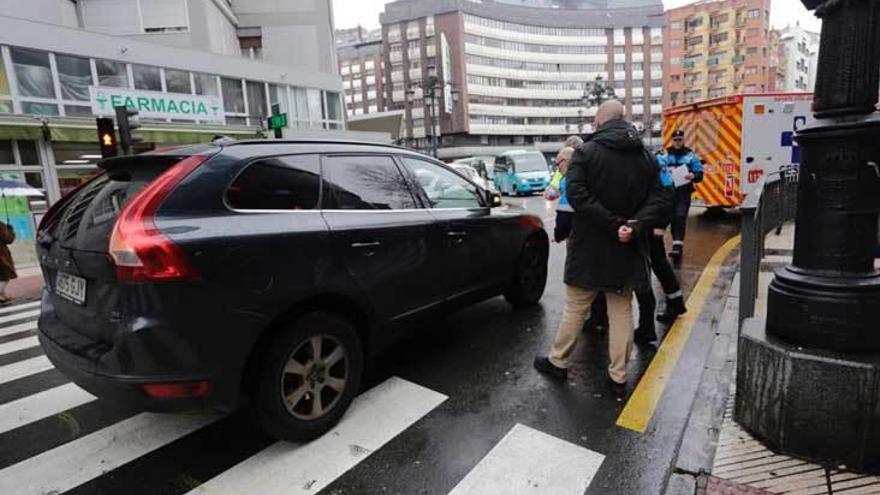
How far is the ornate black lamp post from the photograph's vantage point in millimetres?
2418

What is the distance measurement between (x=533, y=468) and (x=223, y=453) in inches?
68.5

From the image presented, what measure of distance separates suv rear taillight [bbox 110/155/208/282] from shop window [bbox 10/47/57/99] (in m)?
16.8

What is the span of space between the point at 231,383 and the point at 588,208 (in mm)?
2351

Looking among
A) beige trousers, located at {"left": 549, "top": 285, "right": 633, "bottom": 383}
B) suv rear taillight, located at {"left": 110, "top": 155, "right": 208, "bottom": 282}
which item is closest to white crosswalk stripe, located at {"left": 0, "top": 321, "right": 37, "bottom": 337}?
suv rear taillight, located at {"left": 110, "top": 155, "right": 208, "bottom": 282}

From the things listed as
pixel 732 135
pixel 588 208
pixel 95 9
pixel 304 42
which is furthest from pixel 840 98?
pixel 304 42

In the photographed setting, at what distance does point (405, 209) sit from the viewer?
379 cm

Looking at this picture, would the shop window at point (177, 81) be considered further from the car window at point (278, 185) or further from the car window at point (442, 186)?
the car window at point (278, 185)

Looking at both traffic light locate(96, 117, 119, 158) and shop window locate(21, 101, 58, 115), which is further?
shop window locate(21, 101, 58, 115)

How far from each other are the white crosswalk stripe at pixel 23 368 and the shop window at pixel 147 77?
54.7ft

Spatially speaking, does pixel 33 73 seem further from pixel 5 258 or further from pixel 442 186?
pixel 442 186

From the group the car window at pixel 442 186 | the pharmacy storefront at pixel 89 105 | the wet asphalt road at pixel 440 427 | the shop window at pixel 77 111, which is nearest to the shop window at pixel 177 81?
the pharmacy storefront at pixel 89 105

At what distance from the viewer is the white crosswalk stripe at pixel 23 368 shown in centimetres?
437

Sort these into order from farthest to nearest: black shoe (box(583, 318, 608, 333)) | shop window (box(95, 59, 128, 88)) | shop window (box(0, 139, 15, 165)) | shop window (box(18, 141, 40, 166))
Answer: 1. shop window (box(95, 59, 128, 88))
2. shop window (box(18, 141, 40, 166))
3. shop window (box(0, 139, 15, 165))
4. black shoe (box(583, 318, 608, 333))

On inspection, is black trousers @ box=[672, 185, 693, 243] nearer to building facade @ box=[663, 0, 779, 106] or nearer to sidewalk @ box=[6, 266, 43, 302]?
sidewalk @ box=[6, 266, 43, 302]
